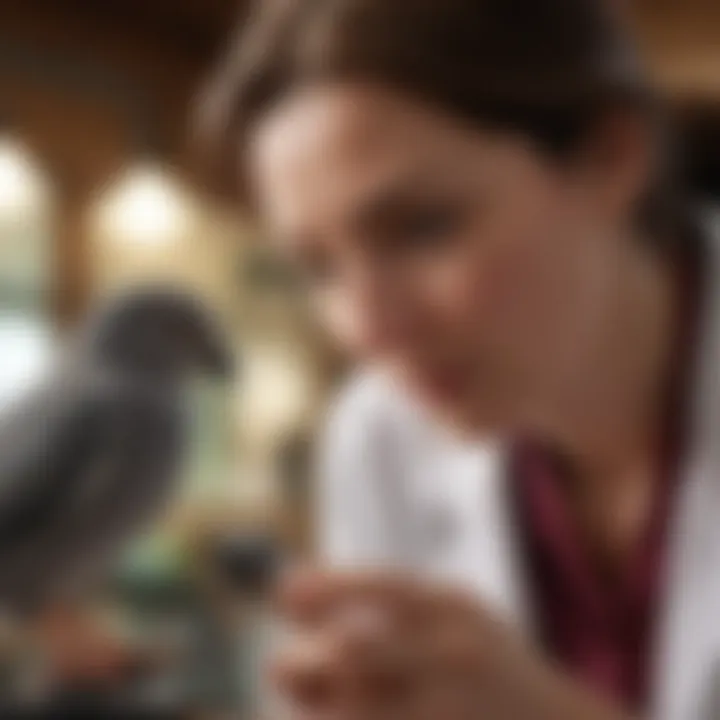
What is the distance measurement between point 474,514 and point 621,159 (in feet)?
0.43

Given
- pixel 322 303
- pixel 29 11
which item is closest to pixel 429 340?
pixel 322 303

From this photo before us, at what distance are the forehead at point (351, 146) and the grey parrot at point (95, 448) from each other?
54mm

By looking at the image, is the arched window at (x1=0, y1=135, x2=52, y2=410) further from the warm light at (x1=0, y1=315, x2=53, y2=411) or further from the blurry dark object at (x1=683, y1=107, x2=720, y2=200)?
the blurry dark object at (x1=683, y1=107, x2=720, y2=200)

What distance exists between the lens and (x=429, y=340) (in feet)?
1.36

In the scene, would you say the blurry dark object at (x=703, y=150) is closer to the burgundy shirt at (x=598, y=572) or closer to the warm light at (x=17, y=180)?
the burgundy shirt at (x=598, y=572)

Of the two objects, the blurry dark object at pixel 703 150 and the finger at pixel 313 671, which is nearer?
the finger at pixel 313 671

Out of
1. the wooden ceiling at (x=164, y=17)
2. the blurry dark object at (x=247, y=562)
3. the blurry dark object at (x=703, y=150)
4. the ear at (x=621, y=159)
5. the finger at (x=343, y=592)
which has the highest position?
the wooden ceiling at (x=164, y=17)

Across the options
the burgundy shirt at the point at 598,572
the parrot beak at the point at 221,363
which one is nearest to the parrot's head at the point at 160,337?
the parrot beak at the point at 221,363

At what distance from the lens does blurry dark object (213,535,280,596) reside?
16.1 inches

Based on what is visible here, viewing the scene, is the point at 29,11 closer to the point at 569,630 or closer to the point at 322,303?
the point at 322,303

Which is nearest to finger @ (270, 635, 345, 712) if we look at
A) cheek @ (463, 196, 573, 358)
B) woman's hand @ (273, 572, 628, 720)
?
woman's hand @ (273, 572, 628, 720)

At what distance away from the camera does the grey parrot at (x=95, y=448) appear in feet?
1.26

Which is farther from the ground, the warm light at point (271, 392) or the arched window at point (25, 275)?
the arched window at point (25, 275)

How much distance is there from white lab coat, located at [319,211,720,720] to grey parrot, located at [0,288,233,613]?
0.07 metres
